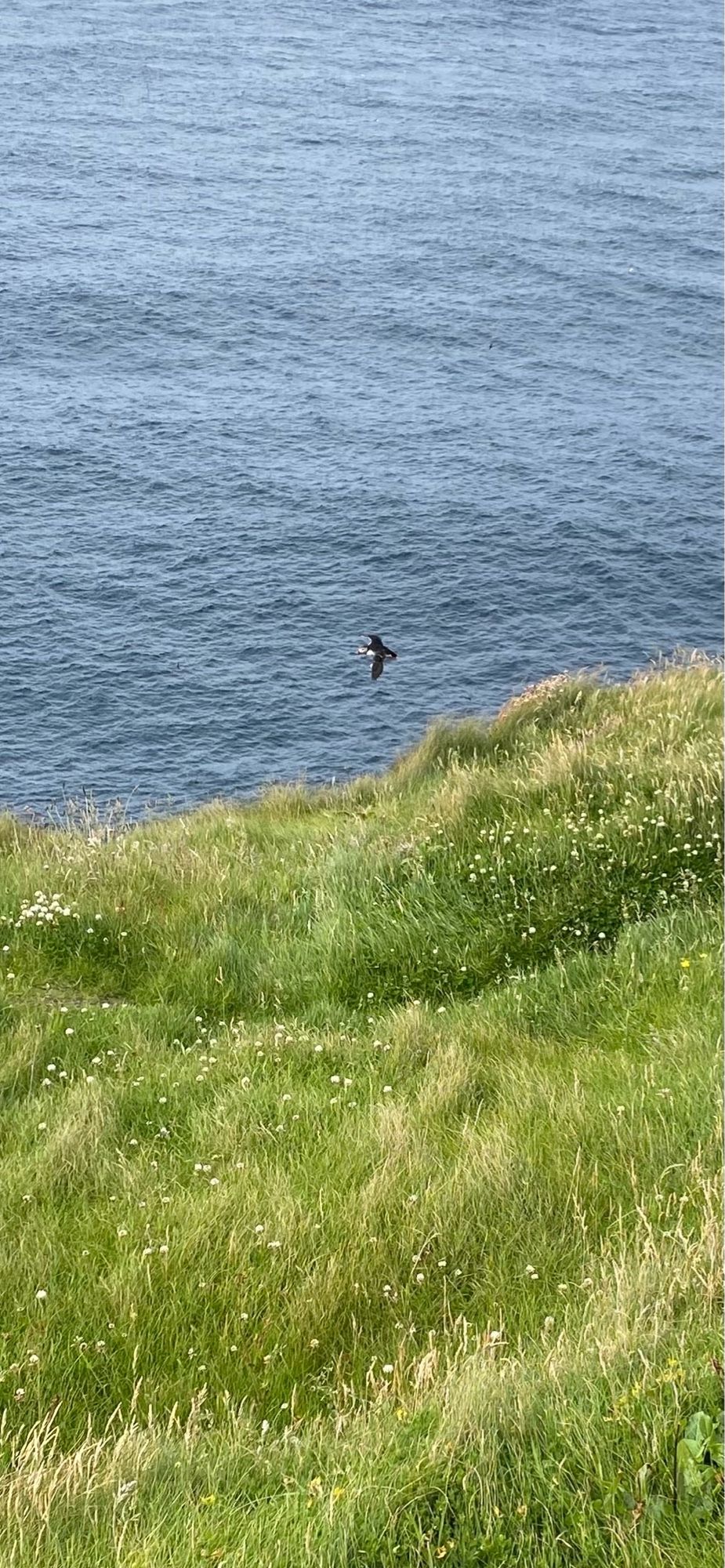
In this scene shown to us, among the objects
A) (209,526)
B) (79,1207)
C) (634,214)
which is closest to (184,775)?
(209,526)

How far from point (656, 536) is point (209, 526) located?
14038mm

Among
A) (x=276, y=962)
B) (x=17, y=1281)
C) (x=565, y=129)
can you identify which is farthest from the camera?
(x=565, y=129)

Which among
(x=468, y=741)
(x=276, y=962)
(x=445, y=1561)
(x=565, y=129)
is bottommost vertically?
(x=468, y=741)

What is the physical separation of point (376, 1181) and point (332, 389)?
52503 mm

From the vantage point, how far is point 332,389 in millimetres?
56156

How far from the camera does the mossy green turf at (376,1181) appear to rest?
4.12 m

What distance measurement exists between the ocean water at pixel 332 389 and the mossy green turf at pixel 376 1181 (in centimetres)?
1546

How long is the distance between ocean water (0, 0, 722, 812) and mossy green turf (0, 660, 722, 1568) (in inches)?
609

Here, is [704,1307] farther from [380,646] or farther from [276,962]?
[380,646]

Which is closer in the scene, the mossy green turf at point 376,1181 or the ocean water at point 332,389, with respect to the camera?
the mossy green turf at point 376,1181

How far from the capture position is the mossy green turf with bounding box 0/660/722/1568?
4121 mm

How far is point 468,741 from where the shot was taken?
57.1 feet

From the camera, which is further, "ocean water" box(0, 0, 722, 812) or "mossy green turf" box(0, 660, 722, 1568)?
"ocean water" box(0, 0, 722, 812)

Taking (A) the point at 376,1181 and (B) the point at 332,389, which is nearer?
(A) the point at 376,1181
